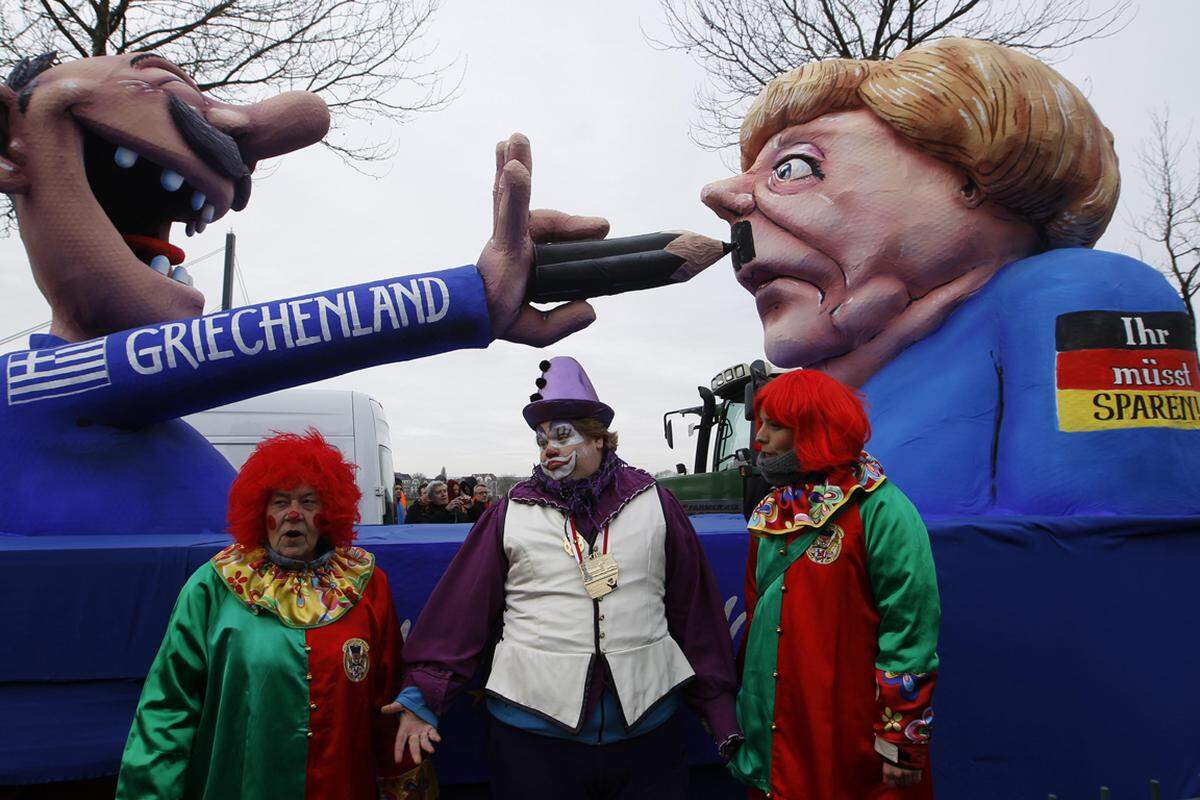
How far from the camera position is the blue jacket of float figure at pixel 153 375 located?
2986mm

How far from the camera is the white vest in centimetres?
189

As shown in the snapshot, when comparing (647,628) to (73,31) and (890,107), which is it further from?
(73,31)

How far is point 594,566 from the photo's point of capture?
1.99m

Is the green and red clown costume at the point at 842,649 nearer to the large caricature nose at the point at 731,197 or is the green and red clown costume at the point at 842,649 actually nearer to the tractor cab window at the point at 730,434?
the large caricature nose at the point at 731,197

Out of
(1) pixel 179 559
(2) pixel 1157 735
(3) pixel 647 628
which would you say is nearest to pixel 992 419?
(2) pixel 1157 735

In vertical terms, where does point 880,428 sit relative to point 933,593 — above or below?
above

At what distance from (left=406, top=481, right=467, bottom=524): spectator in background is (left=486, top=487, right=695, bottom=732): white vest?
21.5 ft

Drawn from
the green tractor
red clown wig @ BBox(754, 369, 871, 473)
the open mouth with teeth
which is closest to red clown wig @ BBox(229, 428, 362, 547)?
red clown wig @ BBox(754, 369, 871, 473)

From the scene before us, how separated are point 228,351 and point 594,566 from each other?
5.89 ft

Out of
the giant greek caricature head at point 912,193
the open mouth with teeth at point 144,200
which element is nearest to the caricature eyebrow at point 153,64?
the open mouth with teeth at point 144,200

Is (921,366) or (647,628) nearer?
(647,628)

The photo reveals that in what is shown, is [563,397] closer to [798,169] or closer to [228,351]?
[228,351]

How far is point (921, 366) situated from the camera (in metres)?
3.52

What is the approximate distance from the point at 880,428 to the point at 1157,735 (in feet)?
4.70
